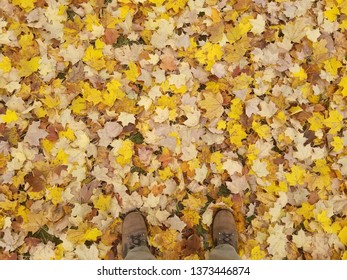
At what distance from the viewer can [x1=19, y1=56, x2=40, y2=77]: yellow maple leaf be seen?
253cm

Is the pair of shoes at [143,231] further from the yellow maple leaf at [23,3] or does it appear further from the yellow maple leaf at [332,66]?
the yellow maple leaf at [23,3]

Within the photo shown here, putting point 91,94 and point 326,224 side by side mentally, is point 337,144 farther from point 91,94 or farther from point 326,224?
point 91,94

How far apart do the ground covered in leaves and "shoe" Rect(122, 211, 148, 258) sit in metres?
0.07

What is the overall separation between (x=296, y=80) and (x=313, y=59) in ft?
0.58

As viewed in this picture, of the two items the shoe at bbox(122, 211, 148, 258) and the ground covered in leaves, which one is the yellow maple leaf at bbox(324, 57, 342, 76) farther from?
the shoe at bbox(122, 211, 148, 258)

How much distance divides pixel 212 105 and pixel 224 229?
0.74 m

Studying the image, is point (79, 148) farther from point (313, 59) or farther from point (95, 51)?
point (313, 59)

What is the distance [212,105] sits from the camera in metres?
2.57

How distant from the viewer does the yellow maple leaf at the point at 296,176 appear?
2505 mm

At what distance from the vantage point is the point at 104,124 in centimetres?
252

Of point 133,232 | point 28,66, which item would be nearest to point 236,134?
point 133,232

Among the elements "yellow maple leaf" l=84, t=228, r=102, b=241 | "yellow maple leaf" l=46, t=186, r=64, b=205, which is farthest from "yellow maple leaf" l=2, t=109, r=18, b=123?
"yellow maple leaf" l=84, t=228, r=102, b=241

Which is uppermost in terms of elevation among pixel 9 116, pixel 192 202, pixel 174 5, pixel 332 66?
pixel 174 5

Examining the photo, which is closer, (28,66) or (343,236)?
(343,236)
